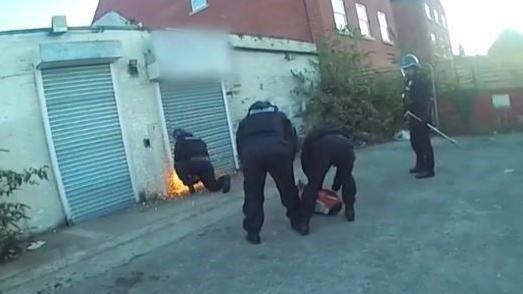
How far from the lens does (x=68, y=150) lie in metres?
7.82

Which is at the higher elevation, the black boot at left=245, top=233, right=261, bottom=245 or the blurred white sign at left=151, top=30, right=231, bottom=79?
the blurred white sign at left=151, top=30, right=231, bottom=79

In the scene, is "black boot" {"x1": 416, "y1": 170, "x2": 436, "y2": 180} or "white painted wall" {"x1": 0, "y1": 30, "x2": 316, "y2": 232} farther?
"black boot" {"x1": 416, "y1": 170, "x2": 436, "y2": 180}

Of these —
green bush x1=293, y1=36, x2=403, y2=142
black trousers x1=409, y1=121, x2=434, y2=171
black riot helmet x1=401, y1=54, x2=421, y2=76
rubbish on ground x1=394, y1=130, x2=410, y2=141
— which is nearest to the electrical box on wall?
black riot helmet x1=401, y1=54, x2=421, y2=76

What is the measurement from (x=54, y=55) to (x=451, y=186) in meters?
6.15

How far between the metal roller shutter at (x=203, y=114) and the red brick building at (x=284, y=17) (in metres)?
4.20

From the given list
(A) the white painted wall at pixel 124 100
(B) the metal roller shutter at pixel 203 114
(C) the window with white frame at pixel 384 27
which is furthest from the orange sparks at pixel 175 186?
(C) the window with white frame at pixel 384 27

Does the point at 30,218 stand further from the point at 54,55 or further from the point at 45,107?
the point at 54,55

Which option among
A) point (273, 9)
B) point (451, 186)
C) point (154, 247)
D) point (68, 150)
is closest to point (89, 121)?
point (68, 150)

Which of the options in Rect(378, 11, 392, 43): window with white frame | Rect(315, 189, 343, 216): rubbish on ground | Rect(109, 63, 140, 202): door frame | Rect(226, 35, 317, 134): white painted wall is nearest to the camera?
Rect(315, 189, 343, 216): rubbish on ground

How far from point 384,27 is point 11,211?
1923 centimetres

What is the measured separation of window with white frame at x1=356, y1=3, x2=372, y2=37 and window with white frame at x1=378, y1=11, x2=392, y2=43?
1270mm

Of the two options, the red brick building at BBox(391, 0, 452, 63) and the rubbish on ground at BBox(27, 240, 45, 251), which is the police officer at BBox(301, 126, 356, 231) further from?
Answer: the red brick building at BBox(391, 0, 452, 63)

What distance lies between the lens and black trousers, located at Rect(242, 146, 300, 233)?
17.8 feet

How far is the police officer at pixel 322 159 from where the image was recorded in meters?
5.73
